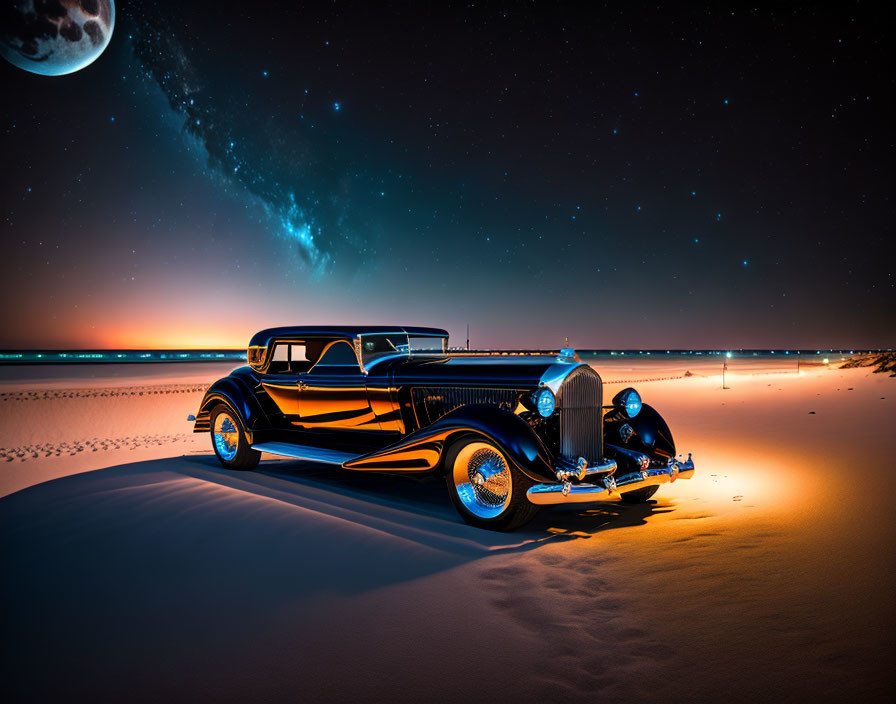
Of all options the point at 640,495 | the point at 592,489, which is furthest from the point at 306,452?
the point at 640,495

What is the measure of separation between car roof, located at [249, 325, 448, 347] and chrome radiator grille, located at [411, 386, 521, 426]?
1.19 meters

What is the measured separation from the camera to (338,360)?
24.8 ft

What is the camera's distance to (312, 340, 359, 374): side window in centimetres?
740

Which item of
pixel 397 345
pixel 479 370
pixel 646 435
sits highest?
pixel 397 345

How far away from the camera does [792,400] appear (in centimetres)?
1678

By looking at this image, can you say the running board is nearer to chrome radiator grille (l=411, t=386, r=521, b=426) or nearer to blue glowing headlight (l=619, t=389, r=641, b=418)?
chrome radiator grille (l=411, t=386, r=521, b=426)

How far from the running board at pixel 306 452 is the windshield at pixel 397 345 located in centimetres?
110

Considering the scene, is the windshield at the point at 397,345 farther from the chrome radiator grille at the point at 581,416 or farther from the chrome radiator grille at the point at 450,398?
the chrome radiator grille at the point at 581,416

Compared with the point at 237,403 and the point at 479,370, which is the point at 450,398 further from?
the point at 237,403

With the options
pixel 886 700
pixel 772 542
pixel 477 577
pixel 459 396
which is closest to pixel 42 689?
pixel 477 577

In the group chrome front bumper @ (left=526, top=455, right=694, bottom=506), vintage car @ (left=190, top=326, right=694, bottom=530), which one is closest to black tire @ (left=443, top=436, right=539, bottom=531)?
vintage car @ (left=190, top=326, right=694, bottom=530)

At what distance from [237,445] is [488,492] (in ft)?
13.9

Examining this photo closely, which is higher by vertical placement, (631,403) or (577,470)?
(631,403)

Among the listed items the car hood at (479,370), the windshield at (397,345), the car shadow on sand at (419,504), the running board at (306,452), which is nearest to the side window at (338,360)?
the windshield at (397,345)
